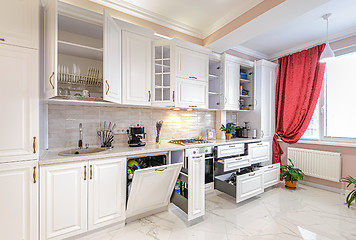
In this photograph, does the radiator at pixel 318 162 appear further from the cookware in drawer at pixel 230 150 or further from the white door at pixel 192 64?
the white door at pixel 192 64

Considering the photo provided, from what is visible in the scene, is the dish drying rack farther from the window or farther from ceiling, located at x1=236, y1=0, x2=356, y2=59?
the window

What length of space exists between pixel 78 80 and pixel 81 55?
1.00ft

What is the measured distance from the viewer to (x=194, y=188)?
1.94m

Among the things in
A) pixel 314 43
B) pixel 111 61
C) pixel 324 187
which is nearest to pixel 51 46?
pixel 111 61

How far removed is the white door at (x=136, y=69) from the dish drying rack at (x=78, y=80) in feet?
1.10

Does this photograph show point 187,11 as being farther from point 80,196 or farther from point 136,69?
point 80,196

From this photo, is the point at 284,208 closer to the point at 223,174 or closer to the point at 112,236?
the point at 223,174

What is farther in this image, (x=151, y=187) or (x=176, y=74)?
(x=176, y=74)

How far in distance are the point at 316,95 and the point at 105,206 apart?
393 cm

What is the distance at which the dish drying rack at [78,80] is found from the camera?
1901 millimetres

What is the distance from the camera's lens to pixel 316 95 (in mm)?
3115

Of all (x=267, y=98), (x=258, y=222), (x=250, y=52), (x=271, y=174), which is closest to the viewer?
(x=258, y=222)

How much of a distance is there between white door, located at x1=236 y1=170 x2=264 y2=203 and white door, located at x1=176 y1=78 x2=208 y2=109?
4.15ft

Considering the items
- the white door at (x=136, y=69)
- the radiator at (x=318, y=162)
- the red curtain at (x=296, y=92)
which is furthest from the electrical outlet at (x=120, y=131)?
the radiator at (x=318, y=162)
